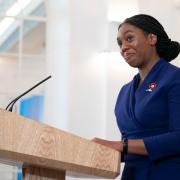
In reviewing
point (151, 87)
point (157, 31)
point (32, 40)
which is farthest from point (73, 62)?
point (151, 87)

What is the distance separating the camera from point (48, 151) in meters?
1.12

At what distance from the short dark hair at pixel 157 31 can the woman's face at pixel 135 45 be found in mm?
21

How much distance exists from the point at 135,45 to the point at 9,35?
3400 millimetres

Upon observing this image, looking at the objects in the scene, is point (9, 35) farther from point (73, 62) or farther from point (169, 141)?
point (169, 141)

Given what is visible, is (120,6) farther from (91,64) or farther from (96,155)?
(96,155)

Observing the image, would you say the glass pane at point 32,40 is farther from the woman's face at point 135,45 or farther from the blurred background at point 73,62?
the woman's face at point 135,45

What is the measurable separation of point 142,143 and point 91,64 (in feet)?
10.7

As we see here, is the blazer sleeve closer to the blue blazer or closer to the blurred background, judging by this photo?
the blue blazer

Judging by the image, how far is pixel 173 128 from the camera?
1.52 metres

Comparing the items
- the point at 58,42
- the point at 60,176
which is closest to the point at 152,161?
the point at 60,176

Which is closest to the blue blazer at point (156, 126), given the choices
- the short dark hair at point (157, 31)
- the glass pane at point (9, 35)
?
the short dark hair at point (157, 31)

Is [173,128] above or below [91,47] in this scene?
below

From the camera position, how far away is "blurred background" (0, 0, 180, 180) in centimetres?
463

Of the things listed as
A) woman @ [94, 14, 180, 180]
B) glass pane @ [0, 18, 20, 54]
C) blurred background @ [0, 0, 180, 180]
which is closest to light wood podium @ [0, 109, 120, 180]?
woman @ [94, 14, 180, 180]
